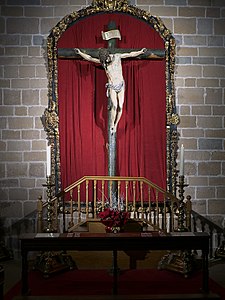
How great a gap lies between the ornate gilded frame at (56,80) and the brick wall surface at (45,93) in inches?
5.2

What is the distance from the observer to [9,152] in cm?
785

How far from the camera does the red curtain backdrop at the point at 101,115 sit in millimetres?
7844

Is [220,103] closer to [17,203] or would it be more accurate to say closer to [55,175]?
[55,175]

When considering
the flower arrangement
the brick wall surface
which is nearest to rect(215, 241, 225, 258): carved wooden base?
the brick wall surface

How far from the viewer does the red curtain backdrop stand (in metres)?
7.84

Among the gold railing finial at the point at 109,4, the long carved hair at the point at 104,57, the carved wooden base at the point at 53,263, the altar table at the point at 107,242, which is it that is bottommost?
the carved wooden base at the point at 53,263

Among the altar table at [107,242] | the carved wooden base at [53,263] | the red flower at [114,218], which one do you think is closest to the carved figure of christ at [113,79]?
the red flower at [114,218]

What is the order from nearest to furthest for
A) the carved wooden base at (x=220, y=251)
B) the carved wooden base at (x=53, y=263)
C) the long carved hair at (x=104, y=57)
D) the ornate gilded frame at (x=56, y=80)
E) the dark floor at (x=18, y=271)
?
the dark floor at (x=18, y=271)
the carved wooden base at (x=53, y=263)
the long carved hair at (x=104, y=57)
the carved wooden base at (x=220, y=251)
the ornate gilded frame at (x=56, y=80)

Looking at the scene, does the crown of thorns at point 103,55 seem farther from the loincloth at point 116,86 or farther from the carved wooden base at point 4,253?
the carved wooden base at point 4,253

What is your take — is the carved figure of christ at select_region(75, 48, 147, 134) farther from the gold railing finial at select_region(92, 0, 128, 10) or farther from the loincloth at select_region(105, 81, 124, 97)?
the gold railing finial at select_region(92, 0, 128, 10)

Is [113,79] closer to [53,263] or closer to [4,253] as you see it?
[53,263]

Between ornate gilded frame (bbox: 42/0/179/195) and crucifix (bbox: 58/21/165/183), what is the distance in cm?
44

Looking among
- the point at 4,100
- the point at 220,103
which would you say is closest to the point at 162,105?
the point at 220,103

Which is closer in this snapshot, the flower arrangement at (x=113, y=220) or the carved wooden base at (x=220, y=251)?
the flower arrangement at (x=113, y=220)
